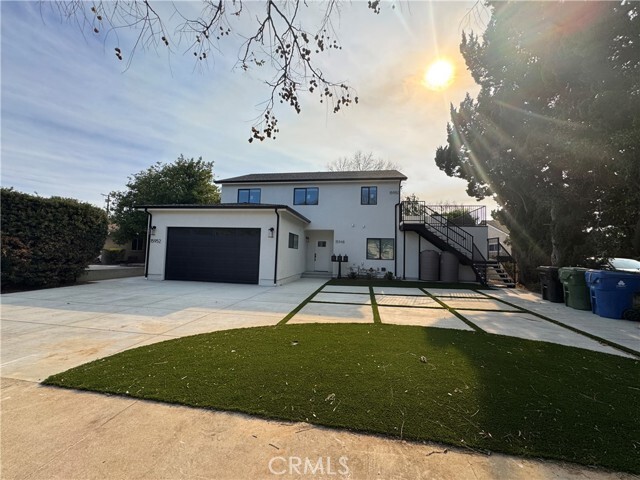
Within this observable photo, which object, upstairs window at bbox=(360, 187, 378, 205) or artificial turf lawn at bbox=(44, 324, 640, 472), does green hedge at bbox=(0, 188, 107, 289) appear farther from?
upstairs window at bbox=(360, 187, 378, 205)

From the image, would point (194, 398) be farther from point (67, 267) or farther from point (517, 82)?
point (517, 82)

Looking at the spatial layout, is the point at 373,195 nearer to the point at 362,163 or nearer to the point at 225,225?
the point at 225,225

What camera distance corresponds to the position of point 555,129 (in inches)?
355

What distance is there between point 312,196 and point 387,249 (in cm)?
511

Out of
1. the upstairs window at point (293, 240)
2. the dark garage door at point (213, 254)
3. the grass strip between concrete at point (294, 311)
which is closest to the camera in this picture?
the grass strip between concrete at point (294, 311)

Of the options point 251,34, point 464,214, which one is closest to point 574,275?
point 464,214

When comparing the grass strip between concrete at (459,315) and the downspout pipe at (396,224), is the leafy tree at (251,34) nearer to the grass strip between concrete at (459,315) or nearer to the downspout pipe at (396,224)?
the grass strip between concrete at (459,315)

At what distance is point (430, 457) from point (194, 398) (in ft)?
6.74

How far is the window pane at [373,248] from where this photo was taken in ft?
50.0

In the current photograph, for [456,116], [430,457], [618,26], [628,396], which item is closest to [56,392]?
[430,457]

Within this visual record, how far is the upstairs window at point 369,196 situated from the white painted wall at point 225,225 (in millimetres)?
4676

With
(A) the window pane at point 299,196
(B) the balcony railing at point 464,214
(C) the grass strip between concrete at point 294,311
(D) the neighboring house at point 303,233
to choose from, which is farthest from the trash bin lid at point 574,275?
(A) the window pane at point 299,196

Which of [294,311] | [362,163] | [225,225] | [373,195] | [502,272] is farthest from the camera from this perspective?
[362,163]

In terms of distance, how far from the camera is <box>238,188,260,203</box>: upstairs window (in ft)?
54.2
